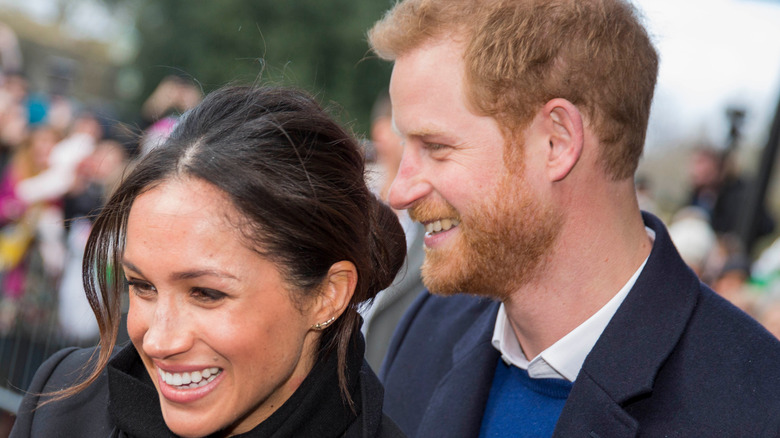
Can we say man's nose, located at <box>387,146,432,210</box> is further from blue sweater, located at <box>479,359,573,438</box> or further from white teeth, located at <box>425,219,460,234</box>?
blue sweater, located at <box>479,359,573,438</box>

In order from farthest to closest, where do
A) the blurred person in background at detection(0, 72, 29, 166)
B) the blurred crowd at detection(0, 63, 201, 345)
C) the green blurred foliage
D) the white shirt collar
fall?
the green blurred foliage
the blurred person in background at detection(0, 72, 29, 166)
the blurred crowd at detection(0, 63, 201, 345)
the white shirt collar

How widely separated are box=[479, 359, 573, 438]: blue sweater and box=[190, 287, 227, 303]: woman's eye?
1.11 meters

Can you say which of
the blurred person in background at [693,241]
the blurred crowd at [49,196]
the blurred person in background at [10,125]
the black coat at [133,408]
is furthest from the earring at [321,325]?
the blurred person in background at [10,125]

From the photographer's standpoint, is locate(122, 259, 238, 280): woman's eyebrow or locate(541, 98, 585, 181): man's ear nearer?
locate(122, 259, 238, 280): woman's eyebrow

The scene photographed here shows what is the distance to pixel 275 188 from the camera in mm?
2172

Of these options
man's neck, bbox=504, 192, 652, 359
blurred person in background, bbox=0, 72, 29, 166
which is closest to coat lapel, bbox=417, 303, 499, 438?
man's neck, bbox=504, 192, 652, 359

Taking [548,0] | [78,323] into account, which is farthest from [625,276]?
[78,323]

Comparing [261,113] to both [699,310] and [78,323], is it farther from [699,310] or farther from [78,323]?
[78,323]

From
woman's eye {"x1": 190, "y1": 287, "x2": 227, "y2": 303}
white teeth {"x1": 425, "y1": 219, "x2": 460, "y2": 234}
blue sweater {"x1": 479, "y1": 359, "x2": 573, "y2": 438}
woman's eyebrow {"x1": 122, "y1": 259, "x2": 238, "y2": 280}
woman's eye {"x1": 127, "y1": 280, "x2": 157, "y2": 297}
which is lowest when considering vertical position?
blue sweater {"x1": 479, "y1": 359, "x2": 573, "y2": 438}

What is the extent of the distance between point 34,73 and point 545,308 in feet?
105

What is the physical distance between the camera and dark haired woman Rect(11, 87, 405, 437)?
2064 mm

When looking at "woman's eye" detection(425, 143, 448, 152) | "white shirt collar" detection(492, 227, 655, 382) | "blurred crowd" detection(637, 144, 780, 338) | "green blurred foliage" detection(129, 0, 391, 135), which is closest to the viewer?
"white shirt collar" detection(492, 227, 655, 382)

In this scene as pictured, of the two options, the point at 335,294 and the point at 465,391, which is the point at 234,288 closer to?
the point at 335,294

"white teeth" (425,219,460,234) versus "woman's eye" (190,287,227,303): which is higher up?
"woman's eye" (190,287,227,303)
